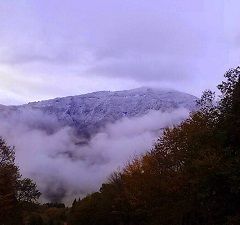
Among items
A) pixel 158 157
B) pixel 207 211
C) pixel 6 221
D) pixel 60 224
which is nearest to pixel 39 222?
pixel 60 224

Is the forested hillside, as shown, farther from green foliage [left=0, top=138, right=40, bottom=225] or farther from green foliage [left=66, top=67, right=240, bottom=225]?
green foliage [left=0, top=138, right=40, bottom=225]

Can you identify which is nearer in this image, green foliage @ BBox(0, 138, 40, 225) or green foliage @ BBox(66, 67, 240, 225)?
green foliage @ BBox(66, 67, 240, 225)

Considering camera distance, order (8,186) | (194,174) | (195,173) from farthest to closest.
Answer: (8,186) → (194,174) → (195,173)

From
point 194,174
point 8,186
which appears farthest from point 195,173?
point 8,186

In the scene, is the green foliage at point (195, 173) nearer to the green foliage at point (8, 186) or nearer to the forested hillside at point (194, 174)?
the forested hillside at point (194, 174)

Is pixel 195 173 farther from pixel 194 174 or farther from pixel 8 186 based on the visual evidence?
pixel 8 186

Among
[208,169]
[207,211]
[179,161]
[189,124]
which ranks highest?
[189,124]

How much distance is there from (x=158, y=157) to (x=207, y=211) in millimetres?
20008

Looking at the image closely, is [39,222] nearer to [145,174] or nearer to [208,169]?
[145,174]

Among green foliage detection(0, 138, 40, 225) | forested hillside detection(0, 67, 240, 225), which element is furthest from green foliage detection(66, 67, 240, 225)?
green foliage detection(0, 138, 40, 225)

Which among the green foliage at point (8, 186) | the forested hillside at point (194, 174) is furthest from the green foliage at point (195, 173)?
the green foliage at point (8, 186)

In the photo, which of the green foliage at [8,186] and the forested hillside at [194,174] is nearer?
the forested hillside at [194,174]

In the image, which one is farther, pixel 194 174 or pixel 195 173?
pixel 194 174

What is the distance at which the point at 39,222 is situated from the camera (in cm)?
13788
